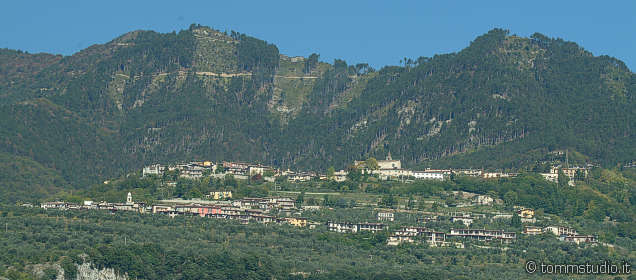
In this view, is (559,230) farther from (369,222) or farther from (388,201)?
A: (388,201)

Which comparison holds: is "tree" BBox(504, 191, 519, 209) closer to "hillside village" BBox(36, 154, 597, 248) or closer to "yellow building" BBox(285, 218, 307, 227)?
"hillside village" BBox(36, 154, 597, 248)

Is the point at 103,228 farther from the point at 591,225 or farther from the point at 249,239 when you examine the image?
the point at 591,225

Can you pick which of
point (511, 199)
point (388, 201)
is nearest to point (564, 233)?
Answer: point (511, 199)

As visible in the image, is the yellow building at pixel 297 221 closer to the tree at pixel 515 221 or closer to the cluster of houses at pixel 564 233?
the tree at pixel 515 221

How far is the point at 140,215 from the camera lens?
173 m

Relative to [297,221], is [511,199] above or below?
above

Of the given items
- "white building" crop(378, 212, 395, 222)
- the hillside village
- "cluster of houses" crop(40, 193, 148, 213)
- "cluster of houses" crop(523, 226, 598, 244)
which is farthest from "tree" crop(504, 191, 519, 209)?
"cluster of houses" crop(40, 193, 148, 213)

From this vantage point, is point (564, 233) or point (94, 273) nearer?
point (94, 273)

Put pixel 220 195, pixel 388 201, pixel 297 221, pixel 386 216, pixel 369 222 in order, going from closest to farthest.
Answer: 1. pixel 369 222
2. pixel 297 221
3. pixel 386 216
4. pixel 388 201
5. pixel 220 195

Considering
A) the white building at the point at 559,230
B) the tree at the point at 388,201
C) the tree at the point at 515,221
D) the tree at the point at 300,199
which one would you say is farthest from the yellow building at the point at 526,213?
the tree at the point at 300,199

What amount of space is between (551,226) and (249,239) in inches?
1445

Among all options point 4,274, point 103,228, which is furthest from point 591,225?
point 4,274

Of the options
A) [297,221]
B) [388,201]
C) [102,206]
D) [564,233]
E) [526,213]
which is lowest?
[564,233]

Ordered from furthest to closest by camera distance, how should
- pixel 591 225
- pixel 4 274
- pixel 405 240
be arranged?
1. pixel 591 225
2. pixel 405 240
3. pixel 4 274
